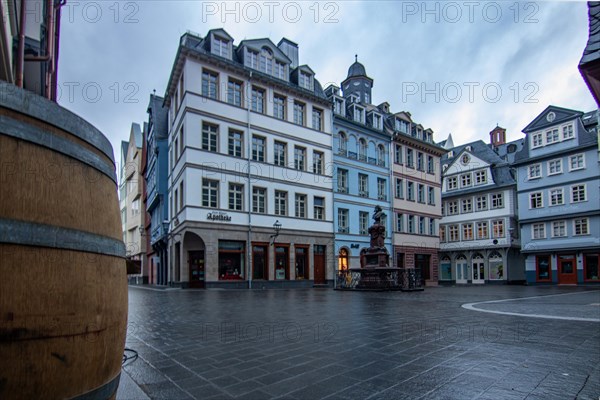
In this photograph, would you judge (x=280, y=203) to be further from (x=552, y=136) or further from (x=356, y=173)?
(x=552, y=136)

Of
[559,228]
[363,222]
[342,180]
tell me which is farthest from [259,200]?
[559,228]

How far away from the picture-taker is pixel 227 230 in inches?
894

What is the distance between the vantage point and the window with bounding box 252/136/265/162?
24.8 meters

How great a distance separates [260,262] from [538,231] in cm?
2726

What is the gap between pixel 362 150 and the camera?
31969 millimetres

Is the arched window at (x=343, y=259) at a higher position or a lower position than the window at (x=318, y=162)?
lower

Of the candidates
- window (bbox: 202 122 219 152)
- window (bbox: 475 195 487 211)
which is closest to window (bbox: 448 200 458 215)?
window (bbox: 475 195 487 211)

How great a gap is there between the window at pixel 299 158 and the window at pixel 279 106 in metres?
2.36

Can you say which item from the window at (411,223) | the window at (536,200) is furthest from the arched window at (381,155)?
the window at (536,200)

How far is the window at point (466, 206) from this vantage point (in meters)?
42.9

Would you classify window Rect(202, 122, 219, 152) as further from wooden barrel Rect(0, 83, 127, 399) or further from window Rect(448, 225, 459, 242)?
window Rect(448, 225, 459, 242)

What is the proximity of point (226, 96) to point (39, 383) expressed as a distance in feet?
78.8

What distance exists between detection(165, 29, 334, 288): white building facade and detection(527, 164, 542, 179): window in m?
20.9

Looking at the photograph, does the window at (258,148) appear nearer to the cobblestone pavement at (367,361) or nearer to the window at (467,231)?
the cobblestone pavement at (367,361)
